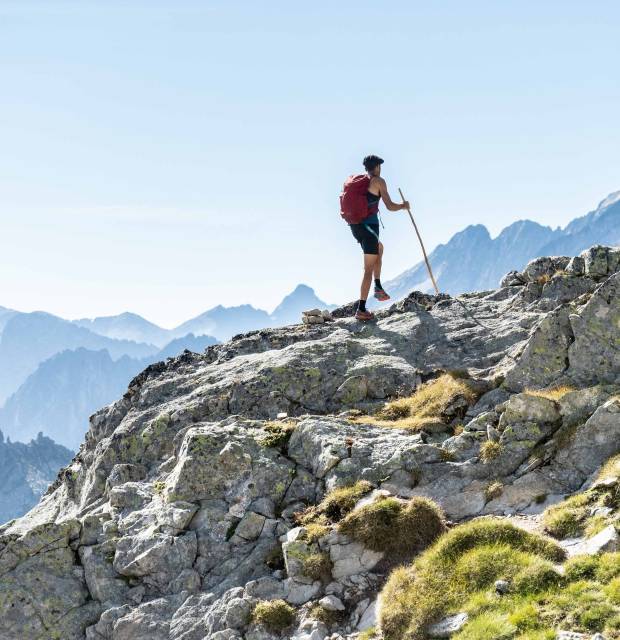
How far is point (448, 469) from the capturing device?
16688 mm

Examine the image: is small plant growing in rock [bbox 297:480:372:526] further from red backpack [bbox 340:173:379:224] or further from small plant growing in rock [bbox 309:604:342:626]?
red backpack [bbox 340:173:379:224]

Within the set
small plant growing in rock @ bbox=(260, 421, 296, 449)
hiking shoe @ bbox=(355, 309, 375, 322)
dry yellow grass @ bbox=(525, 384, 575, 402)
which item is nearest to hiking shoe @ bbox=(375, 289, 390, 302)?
hiking shoe @ bbox=(355, 309, 375, 322)

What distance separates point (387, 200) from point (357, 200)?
112 cm

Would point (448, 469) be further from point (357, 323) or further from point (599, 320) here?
point (357, 323)

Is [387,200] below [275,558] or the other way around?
the other way around

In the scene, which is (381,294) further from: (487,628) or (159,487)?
(487,628)

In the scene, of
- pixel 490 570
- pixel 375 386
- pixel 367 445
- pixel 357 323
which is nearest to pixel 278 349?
pixel 357 323

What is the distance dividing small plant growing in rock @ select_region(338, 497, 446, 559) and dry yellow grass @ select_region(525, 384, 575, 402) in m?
4.63

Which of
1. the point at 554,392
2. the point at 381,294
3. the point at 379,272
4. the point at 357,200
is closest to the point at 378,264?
the point at 379,272

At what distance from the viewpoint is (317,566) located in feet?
47.7

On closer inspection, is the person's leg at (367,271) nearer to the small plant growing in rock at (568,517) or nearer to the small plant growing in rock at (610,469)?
the small plant growing in rock at (610,469)

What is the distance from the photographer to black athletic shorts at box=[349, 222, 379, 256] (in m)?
25.1

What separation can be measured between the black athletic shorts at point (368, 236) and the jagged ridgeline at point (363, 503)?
155 inches

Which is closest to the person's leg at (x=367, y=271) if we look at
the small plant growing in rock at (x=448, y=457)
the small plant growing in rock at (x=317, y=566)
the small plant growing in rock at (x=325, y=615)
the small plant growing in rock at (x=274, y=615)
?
the small plant growing in rock at (x=448, y=457)
